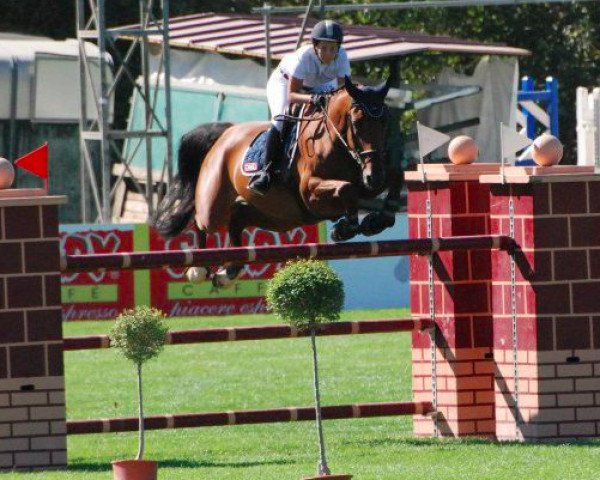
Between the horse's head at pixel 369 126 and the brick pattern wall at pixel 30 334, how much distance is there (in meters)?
2.37

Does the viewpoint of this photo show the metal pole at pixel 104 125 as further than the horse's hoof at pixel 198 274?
Yes

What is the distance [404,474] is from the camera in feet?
24.0

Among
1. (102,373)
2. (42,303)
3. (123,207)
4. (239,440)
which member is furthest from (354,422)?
(123,207)

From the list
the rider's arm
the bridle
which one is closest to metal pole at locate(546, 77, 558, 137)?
the rider's arm

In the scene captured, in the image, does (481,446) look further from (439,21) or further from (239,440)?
(439,21)

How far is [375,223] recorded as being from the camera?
973 centimetres

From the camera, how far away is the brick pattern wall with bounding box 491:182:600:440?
857 centimetres

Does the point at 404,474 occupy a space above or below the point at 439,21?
below

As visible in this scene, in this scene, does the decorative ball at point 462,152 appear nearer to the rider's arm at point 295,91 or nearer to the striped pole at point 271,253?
the striped pole at point 271,253

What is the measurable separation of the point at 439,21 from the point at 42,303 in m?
27.4

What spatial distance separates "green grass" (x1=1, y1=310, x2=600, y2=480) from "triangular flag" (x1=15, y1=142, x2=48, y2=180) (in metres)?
1.56

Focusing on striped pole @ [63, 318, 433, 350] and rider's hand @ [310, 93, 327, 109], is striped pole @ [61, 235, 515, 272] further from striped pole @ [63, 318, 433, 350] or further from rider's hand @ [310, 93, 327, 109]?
rider's hand @ [310, 93, 327, 109]

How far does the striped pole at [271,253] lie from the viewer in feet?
26.9

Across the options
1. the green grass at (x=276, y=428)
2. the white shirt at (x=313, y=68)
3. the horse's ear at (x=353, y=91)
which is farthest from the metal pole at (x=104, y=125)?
the horse's ear at (x=353, y=91)
